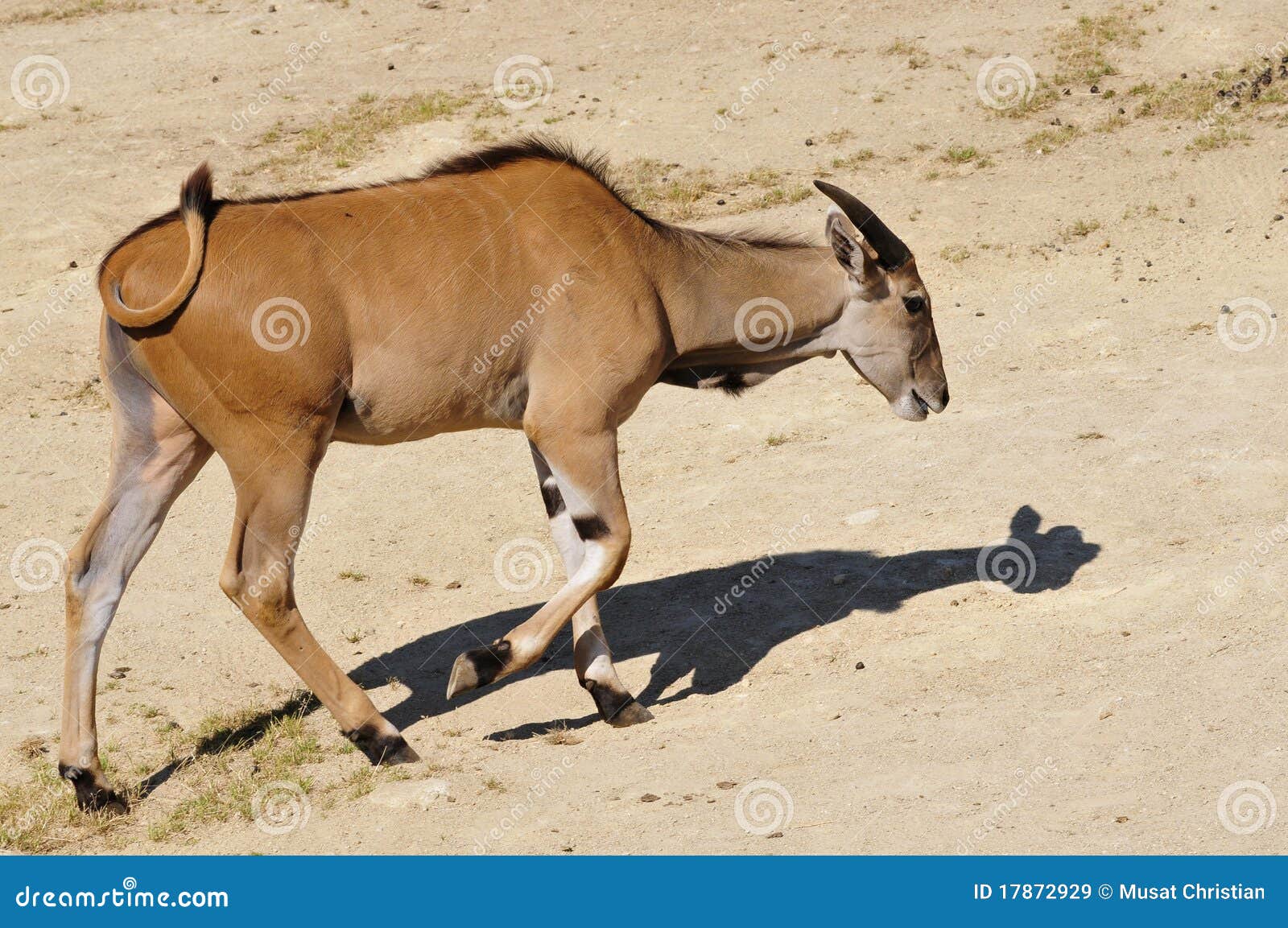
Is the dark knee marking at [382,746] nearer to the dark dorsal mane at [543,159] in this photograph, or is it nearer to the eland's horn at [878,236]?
the dark dorsal mane at [543,159]

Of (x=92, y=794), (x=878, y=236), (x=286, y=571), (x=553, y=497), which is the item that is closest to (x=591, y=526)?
(x=553, y=497)

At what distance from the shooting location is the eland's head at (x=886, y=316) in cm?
827

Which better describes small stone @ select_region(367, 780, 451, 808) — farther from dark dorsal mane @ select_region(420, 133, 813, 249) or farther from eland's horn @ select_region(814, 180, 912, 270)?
eland's horn @ select_region(814, 180, 912, 270)

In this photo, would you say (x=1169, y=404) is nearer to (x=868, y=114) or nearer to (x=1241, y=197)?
(x=1241, y=197)

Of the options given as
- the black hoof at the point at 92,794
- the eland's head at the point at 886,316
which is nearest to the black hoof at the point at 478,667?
the black hoof at the point at 92,794

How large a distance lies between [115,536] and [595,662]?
8.37 feet

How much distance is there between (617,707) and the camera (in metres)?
7.99

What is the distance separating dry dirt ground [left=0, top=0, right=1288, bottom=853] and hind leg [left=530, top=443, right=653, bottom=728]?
23 centimetres

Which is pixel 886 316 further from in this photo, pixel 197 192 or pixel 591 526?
pixel 197 192

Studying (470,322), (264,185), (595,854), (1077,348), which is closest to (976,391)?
(1077,348)

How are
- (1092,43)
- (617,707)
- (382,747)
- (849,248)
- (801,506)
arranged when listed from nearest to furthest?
(382,747)
(617,707)
(849,248)
(801,506)
(1092,43)

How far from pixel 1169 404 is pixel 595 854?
6.53 meters

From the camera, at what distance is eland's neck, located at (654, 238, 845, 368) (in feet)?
26.5

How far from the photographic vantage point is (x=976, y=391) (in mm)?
11859
